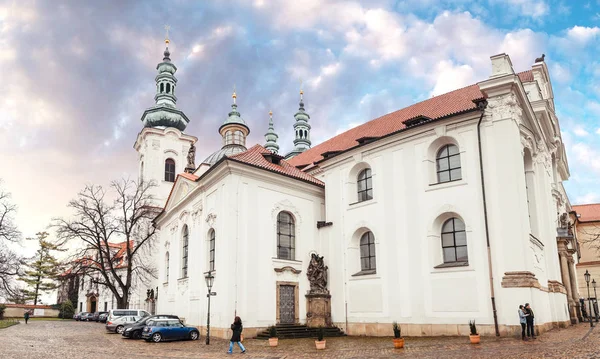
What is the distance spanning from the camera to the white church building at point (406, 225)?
19328mm

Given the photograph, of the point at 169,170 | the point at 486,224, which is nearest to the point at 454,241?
the point at 486,224

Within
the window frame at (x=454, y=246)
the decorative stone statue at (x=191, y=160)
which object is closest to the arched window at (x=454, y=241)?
the window frame at (x=454, y=246)

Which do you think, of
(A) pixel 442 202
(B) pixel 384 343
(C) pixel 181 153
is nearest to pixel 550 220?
(A) pixel 442 202

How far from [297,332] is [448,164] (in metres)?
10.00

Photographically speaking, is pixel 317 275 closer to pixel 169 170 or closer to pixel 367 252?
pixel 367 252

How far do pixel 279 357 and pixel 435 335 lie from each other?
25.4 feet

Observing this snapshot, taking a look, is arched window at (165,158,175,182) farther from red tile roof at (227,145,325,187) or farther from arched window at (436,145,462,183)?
arched window at (436,145,462,183)

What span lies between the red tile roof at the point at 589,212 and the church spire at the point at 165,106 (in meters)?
41.2

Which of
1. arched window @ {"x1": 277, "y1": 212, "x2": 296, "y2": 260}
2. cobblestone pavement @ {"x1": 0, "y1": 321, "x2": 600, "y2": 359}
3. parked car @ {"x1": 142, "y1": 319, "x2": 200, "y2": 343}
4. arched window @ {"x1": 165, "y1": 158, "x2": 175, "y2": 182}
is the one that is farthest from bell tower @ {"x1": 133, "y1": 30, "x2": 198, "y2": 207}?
cobblestone pavement @ {"x1": 0, "y1": 321, "x2": 600, "y2": 359}

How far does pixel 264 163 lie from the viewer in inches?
987

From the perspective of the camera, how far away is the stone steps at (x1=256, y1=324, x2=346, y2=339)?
21.9m

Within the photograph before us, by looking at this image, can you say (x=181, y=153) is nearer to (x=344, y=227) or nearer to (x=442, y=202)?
(x=344, y=227)

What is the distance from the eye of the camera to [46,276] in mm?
66750

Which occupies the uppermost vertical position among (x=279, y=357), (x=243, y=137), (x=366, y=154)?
(x=243, y=137)
